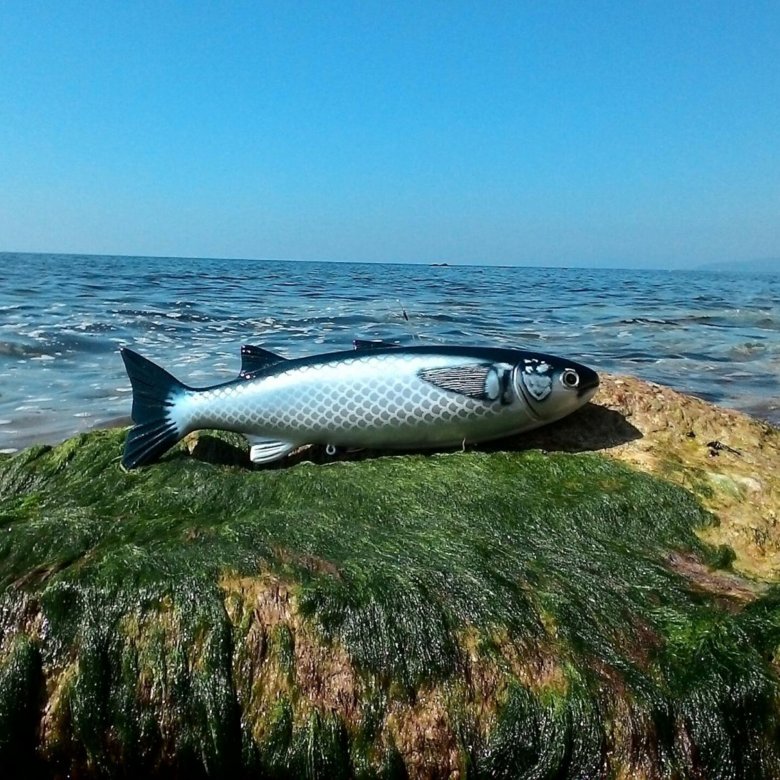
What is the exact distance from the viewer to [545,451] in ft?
12.4

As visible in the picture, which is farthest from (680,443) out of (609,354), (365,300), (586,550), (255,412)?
(365,300)

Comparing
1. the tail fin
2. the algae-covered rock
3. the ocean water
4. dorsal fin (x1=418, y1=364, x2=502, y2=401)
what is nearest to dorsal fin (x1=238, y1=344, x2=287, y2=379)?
the tail fin

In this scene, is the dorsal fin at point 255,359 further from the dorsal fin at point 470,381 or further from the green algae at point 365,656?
the green algae at point 365,656

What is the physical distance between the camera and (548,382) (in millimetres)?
3672

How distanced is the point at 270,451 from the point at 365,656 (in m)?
1.75

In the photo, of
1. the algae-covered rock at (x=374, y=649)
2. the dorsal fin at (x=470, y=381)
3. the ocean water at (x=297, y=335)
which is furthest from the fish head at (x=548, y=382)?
the ocean water at (x=297, y=335)

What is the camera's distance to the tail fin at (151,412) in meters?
3.72

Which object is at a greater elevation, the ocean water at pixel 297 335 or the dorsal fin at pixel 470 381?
the dorsal fin at pixel 470 381

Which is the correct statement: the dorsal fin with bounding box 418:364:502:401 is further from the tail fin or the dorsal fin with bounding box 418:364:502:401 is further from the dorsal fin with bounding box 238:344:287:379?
the tail fin

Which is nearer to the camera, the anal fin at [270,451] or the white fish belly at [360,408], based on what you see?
the white fish belly at [360,408]

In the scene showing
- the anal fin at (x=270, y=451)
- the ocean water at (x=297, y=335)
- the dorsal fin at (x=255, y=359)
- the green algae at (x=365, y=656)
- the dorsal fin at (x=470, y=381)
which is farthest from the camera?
the ocean water at (x=297, y=335)

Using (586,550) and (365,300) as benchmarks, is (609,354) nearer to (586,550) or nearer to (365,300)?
(586,550)

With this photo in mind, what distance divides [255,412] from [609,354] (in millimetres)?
8489

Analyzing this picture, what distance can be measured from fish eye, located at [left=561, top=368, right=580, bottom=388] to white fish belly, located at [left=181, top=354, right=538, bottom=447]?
24 centimetres
